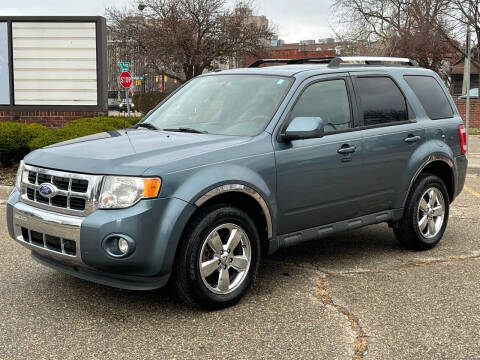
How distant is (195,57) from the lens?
39.6 meters

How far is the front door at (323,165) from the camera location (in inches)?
190

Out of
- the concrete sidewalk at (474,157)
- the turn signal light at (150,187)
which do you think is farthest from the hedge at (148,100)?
the turn signal light at (150,187)

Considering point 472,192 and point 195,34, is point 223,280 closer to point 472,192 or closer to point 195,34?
point 472,192

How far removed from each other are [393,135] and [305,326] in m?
2.26

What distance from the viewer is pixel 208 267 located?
4.33m

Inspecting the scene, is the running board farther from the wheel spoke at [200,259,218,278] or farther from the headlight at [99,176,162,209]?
the headlight at [99,176,162,209]

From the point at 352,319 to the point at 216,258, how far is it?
102 centimetres

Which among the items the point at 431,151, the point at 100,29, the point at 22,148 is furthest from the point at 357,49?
the point at 431,151

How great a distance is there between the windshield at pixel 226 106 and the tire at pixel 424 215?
1812 millimetres

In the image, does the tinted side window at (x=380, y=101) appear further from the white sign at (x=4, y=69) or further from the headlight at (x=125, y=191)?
the white sign at (x=4, y=69)

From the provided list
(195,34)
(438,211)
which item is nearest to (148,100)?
(195,34)

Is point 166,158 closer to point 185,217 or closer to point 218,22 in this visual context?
point 185,217

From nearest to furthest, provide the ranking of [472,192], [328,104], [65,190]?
[65,190]
[328,104]
[472,192]

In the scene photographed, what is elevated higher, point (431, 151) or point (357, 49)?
point (357, 49)
